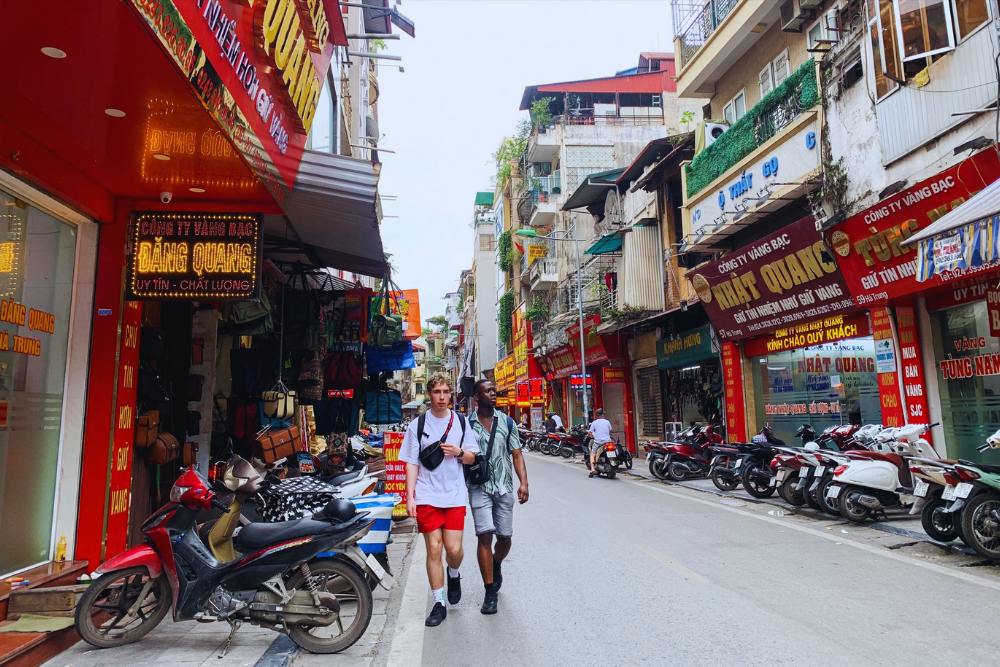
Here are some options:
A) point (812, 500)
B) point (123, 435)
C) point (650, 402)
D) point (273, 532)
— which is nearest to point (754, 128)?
point (812, 500)

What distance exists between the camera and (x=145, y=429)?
A: 20.5 ft

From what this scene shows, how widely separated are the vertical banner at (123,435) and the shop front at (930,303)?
9046 millimetres

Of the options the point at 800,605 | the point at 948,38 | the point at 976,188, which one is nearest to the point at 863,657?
the point at 800,605

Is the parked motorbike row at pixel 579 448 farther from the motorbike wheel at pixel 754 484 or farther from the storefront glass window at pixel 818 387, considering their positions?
the motorbike wheel at pixel 754 484

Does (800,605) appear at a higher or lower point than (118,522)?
lower

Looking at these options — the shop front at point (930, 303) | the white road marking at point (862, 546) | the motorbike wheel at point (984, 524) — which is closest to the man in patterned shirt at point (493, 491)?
the white road marking at point (862, 546)

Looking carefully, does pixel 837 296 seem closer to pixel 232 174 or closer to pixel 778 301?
pixel 778 301

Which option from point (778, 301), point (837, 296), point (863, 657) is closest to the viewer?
point (863, 657)

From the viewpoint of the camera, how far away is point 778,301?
14.7 metres

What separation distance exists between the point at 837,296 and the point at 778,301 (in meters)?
1.81

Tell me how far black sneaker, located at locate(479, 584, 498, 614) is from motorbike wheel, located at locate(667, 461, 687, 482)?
10589mm

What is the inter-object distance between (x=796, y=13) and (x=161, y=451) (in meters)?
13.8

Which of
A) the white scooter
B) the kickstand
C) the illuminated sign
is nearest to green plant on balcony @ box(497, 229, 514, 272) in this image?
the white scooter

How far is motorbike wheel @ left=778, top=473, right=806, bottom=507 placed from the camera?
1006 centimetres
